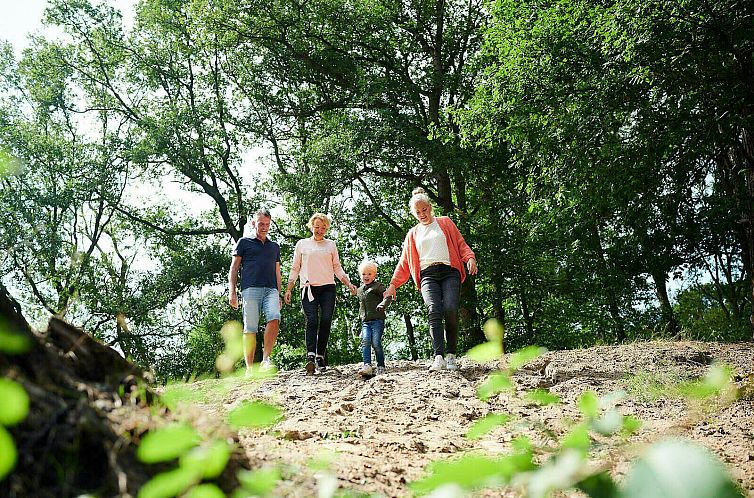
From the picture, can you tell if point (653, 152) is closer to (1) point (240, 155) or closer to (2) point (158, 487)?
(2) point (158, 487)

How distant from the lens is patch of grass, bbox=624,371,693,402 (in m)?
5.51

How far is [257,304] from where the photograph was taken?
26.6 ft

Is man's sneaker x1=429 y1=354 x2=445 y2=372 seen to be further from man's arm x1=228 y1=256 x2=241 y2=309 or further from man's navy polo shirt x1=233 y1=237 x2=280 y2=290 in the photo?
man's arm x1=228 y1=256 x2=241 y2=309

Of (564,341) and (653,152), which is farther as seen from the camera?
(564,341)

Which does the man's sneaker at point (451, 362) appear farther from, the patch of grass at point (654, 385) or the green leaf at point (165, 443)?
the green leaf at point (165, 443)

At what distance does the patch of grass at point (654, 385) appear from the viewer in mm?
5512

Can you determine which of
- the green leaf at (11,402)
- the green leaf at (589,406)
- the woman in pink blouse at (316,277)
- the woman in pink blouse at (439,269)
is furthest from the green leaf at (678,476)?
the woman in pink blouse at (316,277)

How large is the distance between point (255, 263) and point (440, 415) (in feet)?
12.8

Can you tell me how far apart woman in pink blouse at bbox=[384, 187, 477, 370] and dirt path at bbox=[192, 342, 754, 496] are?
17.0 inches

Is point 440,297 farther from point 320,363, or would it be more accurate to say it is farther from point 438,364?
point 320,363

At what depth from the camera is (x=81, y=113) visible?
81.3 ft

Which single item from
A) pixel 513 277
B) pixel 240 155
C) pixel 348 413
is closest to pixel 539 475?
pixel 348 413

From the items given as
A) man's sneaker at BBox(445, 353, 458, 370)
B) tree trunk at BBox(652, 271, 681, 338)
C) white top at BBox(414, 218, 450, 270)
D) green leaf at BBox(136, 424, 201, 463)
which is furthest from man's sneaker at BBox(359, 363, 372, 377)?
tree trunk at BBox(652, 271, 681, 338)

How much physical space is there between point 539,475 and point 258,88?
19929mm
